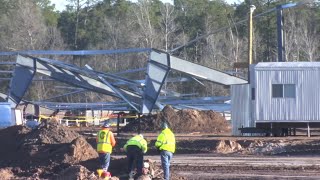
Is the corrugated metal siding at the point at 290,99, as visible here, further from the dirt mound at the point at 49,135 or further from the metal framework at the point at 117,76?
the dirt mound at the point at 49,135

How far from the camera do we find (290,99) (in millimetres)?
44219

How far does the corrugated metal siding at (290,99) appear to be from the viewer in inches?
1737

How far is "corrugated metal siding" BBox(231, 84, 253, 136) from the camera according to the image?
45.9 m

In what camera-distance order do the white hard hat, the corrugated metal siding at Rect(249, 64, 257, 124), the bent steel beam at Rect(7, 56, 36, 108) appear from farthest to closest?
the bent steel beam at Rect(7, 56, 36, 108) → the corrugated metal siding at Rect(249, 64, 257, 124) → the white hard hat

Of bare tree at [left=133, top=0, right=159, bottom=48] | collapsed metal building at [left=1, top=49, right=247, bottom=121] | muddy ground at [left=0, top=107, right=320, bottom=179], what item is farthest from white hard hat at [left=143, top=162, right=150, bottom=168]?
bare tree at [left=133, top=0, right=159, bottom=48]

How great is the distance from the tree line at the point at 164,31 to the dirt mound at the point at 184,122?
83.5 feet

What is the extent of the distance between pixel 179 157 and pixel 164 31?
5344 centimetres

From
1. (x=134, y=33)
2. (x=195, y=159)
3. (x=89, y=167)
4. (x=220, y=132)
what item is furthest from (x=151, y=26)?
(x=89, y=167)

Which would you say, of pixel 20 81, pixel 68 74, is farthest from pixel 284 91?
pixel 20 81

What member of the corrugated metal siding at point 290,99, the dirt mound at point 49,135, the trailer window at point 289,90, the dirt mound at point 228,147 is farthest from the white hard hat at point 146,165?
the trailer window at point 289,90

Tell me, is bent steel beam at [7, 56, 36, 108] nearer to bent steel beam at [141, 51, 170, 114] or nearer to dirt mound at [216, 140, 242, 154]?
bent steel beam at [141, 51, 170, 114]

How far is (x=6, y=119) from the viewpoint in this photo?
1960 inches

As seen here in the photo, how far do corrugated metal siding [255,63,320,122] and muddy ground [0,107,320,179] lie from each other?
2.01m

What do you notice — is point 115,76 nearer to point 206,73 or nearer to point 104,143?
point 206,73
